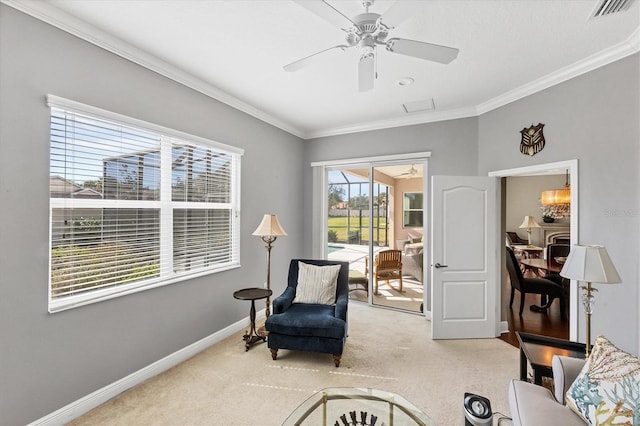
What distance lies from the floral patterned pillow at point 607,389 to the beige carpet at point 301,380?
87 centimetres

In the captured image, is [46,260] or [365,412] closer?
[365,412]

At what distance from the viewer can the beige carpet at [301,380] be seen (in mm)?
2111

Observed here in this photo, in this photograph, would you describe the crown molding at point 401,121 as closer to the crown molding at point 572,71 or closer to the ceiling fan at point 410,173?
the crown molding at point 572,71

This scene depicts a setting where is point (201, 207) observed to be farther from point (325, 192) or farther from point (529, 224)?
point (529, 224)

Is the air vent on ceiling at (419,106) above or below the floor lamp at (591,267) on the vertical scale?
above

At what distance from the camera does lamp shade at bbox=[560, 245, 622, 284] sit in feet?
5.93

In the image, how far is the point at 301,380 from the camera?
100 inches

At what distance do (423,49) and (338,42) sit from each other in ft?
2.65

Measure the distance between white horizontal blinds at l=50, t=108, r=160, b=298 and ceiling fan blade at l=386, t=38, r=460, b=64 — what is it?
2230 millimetres

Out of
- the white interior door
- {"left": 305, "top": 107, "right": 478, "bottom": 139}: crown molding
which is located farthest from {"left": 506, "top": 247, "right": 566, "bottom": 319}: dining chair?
{"left": 305, "top": 107, "right": 478, "bottom": 139}: crown molding

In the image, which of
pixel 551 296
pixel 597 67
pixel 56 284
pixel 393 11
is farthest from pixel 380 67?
pixel 551 296

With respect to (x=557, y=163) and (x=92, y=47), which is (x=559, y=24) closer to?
(x=557, y=163)

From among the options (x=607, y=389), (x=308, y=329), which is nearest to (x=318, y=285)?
(x=308, y=329)

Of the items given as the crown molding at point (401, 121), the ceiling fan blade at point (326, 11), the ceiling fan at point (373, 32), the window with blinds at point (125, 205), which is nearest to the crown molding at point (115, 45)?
the window with blinds at point (125, 205)
